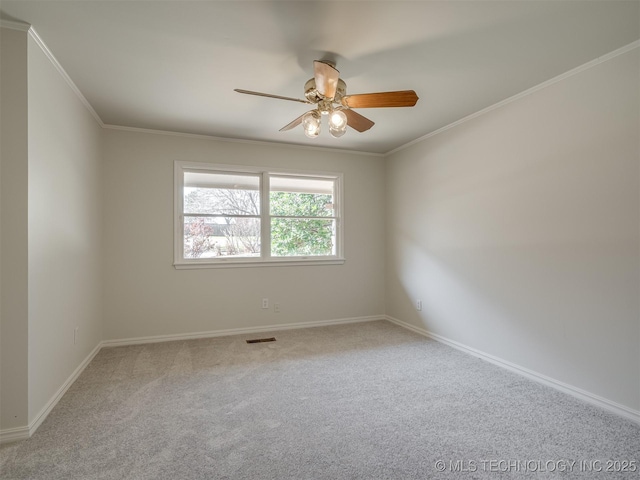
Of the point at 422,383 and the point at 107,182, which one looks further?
the point at 107,182

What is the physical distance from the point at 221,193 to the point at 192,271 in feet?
3.38

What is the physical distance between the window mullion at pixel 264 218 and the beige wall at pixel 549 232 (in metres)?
2.04

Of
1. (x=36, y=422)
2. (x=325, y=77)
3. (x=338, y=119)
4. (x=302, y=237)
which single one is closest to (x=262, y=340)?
(x=302, y=237)

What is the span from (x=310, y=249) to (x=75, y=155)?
2.82 m

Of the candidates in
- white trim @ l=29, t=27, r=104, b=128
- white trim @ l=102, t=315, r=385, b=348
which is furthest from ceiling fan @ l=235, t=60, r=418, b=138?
white trim @ l=102, t=315, r=385, b=348

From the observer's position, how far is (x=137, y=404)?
2.44 meters

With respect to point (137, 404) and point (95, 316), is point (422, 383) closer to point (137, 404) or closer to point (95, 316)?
point (137, 404)

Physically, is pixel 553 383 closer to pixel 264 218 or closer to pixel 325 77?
pixel 325 77

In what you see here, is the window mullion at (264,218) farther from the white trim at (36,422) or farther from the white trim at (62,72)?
the white trim at (36,422)

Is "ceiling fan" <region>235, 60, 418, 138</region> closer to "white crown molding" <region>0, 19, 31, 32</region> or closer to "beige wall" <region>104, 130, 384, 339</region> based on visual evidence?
"white crown molding" <region>0, 19, 31, 32</region>

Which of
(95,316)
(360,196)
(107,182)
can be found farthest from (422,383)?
(107,182)

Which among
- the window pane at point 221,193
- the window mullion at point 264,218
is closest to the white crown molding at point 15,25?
the window pane at point 221,193

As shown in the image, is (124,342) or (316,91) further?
(124,342)

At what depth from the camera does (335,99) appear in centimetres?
250
